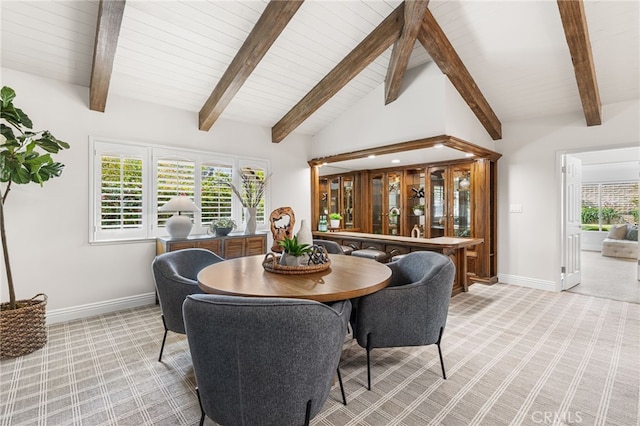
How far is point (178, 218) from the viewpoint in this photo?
396 centimetres

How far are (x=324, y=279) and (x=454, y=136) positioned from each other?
3.05 metres

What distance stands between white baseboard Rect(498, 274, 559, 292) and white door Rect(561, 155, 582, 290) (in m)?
0.18

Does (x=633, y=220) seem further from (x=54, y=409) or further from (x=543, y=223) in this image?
(x=54, y=409)

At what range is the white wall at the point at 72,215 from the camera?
326 cm

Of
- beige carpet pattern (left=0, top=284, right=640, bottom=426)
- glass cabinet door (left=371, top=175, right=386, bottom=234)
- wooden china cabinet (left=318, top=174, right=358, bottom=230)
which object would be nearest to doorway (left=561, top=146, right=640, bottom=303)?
beige carpet pattern (left=0, top=284, right=640, bottom=426)

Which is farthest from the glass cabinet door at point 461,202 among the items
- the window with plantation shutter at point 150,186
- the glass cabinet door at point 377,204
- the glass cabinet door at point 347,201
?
the window with plantation shutter at point 150,186

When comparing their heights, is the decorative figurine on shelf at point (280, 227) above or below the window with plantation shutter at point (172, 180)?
below

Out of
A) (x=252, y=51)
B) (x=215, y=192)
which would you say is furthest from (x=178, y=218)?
(x=252, y=51)

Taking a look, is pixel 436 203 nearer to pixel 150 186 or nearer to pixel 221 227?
pixel 221 227

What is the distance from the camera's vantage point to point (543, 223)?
4746mm

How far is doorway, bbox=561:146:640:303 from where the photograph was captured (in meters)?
4.68

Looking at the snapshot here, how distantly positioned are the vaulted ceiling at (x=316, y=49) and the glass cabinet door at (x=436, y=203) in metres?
1.47

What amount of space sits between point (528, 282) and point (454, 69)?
344 cm

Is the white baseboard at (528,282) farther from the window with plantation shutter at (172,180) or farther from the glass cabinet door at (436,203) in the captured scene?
the window with plantation shutter at (172,180)
